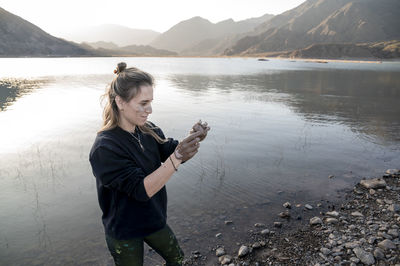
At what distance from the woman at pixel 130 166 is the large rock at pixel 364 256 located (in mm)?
4206

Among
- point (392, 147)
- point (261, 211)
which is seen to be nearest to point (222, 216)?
point (261, 211)

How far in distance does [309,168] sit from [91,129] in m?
12.8

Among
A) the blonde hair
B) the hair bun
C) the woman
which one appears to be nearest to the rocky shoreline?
the woman

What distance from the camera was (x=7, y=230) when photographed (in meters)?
7.29

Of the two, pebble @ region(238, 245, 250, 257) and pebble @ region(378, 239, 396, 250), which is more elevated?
pebble @ region(378, 239, 396, 250)

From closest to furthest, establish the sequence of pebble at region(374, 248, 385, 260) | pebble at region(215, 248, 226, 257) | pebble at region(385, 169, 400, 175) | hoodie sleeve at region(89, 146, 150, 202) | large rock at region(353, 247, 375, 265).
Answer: hoodie sleeve at region(89, 146, 150, 202) < large rock at region(353, 247, 375, 265) < pebble at region(374, 248, 385, 260) < pebble at region(215, 248, 226, 257) < pebble at region(385, 169, 400, 175)

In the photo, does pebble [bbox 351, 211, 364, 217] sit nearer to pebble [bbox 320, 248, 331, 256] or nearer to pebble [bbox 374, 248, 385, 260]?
pebble [bbox 374, 248, 385, 260]

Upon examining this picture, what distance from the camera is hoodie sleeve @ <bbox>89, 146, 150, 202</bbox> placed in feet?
9.10

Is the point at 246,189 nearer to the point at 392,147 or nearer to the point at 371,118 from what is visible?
the point at 392,147


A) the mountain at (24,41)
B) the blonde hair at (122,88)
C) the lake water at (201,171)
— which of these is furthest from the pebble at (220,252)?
the mountain at (24,41)

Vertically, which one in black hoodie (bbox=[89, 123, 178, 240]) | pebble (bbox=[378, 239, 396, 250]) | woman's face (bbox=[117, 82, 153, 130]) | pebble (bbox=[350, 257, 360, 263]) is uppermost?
woman's face (bbox=[117, 82, 153, 130])

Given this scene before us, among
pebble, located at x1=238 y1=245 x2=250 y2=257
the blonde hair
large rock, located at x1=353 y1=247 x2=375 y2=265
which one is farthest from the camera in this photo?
pebble, located at x1=238 y1=245 x2=250 y2=257

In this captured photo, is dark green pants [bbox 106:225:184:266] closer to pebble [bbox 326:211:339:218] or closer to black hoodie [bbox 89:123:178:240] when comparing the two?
black hoodie [bbox 89:123:178:240]

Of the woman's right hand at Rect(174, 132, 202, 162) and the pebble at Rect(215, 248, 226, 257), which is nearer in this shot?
the woman's right hand at Rect(174, 132, 202, 162)
